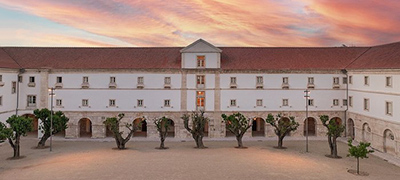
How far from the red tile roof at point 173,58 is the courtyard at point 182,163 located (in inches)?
462

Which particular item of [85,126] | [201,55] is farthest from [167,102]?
[85,126]

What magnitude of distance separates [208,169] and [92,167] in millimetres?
9766

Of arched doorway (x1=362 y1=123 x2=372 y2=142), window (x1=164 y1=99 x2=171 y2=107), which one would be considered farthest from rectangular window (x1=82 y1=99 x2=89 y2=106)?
arched doorway (x1=362 y1=123 x2=372 y2=142)

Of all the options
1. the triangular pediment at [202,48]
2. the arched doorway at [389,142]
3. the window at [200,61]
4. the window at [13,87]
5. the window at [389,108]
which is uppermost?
the triangular pediment at [202,48]

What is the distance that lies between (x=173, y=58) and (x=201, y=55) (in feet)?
15.1

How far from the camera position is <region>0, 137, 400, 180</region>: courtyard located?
20.8 metres

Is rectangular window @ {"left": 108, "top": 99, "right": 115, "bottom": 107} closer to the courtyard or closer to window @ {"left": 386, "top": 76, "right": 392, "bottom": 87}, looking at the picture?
the courtyard

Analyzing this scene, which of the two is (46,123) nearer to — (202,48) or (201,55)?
(201,55)

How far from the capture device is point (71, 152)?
29.3m

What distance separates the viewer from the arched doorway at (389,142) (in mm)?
29370

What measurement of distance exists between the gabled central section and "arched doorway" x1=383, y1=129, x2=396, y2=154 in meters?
22.0

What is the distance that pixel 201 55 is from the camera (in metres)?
38.7

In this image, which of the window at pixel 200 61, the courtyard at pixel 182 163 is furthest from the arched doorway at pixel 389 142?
the window at pixel 200 61

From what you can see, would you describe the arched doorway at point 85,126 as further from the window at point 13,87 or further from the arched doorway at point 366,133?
the arched doorway at point 366,133
